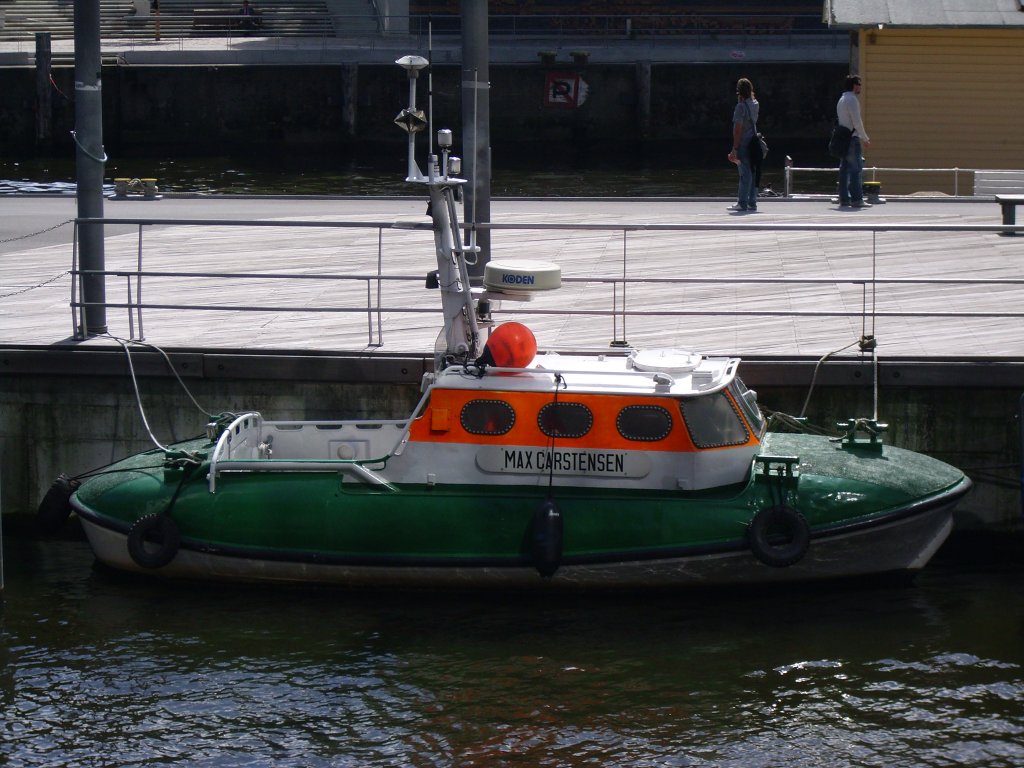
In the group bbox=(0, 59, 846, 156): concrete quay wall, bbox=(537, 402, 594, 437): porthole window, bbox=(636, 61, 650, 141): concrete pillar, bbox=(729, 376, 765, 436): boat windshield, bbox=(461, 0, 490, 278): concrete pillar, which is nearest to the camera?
bbox=(537, 402, 594, 437): porthole window

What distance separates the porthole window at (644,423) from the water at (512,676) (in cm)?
140

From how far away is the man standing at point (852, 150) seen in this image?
1941 cm

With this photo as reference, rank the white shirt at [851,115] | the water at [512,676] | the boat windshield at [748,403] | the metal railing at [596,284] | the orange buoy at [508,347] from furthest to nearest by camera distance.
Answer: the white shirt at [851,115]
the metal railing at [596,284]
the orange buoy at [508,347]
the boat windshield at [748,403]
the water at [512,676]

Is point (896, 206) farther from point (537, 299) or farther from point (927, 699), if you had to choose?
point (927, 699)

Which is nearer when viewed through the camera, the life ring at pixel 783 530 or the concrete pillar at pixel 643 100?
the life ring at pixel 783 530

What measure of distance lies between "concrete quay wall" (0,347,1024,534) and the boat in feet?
2.77

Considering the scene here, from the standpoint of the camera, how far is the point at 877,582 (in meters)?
11.4

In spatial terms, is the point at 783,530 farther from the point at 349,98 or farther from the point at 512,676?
the point at 349,98

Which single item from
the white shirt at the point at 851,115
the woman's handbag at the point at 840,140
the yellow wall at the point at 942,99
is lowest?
the woman's handbag at the point at 840,140

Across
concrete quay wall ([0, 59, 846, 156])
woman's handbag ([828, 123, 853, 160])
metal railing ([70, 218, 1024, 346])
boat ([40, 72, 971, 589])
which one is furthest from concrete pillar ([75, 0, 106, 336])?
concrete quay wall ([0, 59, 846, 156])

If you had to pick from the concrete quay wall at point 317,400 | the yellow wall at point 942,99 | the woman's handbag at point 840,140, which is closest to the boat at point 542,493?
the concrete quay wall at point 317,400

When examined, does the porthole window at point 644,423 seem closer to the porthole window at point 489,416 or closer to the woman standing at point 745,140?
the porthole window at point 489,416

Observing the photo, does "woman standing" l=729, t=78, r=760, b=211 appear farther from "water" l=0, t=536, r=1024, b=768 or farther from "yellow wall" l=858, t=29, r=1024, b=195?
"water" l=0, t=536, r=1024, b=768

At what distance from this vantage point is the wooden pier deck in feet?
43.9
